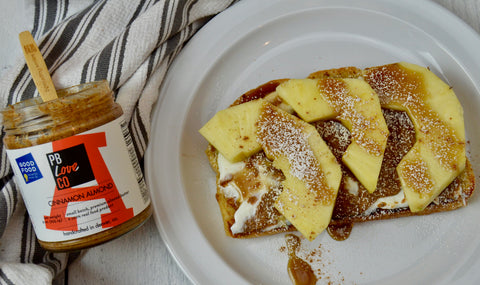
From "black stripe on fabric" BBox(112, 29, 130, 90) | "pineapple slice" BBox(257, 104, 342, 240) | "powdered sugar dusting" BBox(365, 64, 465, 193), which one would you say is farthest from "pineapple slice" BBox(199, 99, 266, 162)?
"powdered sugar dusting" BBox(365, 64, 465, 193)

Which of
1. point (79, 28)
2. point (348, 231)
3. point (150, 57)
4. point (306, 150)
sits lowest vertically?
point (348, 231)

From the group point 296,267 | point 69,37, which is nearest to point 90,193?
point 69,37

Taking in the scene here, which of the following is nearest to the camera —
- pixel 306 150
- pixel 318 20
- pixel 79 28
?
pixel 306 150

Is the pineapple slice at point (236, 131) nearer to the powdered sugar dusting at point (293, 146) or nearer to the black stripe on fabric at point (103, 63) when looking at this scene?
the powdered sugar dusting at point (293, 146)

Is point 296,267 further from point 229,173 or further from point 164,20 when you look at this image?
point 164,20

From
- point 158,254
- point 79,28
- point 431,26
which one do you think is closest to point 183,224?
point 158,254

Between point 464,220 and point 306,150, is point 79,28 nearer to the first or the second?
point 306,150

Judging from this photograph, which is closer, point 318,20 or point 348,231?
point 348,231
